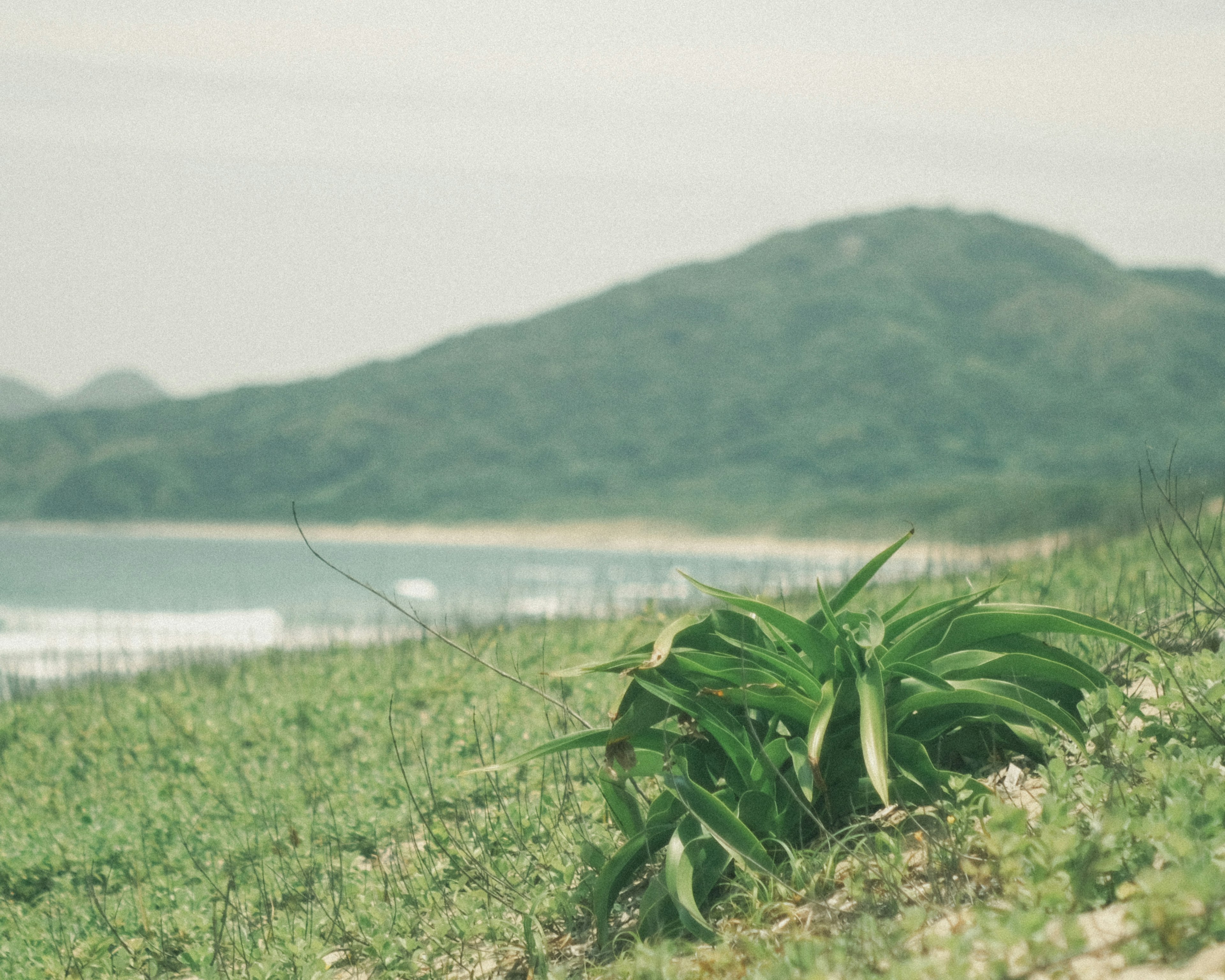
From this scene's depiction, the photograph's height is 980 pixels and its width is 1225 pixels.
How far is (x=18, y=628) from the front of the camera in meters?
25.1

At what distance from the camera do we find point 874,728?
3045mm

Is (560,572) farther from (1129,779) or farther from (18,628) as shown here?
(1129,779)

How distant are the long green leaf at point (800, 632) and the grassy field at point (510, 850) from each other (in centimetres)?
49

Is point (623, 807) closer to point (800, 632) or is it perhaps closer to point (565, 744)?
point (565, 744)

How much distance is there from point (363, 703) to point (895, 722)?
498cm

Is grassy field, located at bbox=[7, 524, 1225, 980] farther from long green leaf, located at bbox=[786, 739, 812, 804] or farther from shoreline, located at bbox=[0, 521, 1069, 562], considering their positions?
shoreline, located at bbox=[0, 521, 1069, 562]

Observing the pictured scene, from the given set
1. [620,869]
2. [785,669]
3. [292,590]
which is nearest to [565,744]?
[620,869]

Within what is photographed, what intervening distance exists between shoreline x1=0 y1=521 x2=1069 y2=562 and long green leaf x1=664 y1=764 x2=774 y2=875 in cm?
3944

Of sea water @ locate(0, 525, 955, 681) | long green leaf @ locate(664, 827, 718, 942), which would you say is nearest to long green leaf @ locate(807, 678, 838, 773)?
long green leaf @ locate(664, 827, 718, 942)

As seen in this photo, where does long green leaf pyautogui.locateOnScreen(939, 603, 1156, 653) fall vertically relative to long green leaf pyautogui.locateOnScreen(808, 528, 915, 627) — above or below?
below

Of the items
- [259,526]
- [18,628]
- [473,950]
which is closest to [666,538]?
[259,526]

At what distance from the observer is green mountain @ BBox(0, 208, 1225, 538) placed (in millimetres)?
107438

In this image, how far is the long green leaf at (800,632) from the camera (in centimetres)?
347

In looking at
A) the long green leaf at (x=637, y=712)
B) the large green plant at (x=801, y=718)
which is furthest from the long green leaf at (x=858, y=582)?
the long green leaf at (x=637, y=712)
